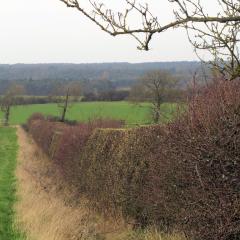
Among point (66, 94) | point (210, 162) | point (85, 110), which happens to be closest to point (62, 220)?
point (210, 162)

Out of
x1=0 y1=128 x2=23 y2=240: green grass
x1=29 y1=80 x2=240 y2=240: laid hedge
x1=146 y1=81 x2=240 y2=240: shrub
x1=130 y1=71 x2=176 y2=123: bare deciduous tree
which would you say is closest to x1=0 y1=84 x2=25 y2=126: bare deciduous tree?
x1=130 y1=71 x2=176 y2=123: bare deciduous tree

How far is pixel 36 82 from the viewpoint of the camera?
4978 inches

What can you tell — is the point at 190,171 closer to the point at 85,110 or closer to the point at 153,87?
the point at 153,87

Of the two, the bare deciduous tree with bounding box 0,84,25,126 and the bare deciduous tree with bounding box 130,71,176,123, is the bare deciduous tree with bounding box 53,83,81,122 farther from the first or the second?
the bare deciduous tree with bounding box 130,71,176,123

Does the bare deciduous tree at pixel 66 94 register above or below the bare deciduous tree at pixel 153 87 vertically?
below

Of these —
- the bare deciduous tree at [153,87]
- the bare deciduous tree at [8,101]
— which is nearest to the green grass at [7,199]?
the bare deciduous tree at [153,87]

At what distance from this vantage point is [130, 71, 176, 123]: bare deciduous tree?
1957 inches

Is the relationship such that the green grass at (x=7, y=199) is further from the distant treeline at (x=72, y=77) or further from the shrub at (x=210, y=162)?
the distant treeline at (x=72, y=77)

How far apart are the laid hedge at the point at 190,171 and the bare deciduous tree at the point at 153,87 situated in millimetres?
35607

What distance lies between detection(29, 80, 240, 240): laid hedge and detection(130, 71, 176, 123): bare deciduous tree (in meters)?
35.6

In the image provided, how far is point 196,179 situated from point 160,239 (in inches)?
91.5

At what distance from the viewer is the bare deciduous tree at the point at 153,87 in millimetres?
49719

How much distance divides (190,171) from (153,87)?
4357 cm

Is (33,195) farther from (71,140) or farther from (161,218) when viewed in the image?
(161,218)
